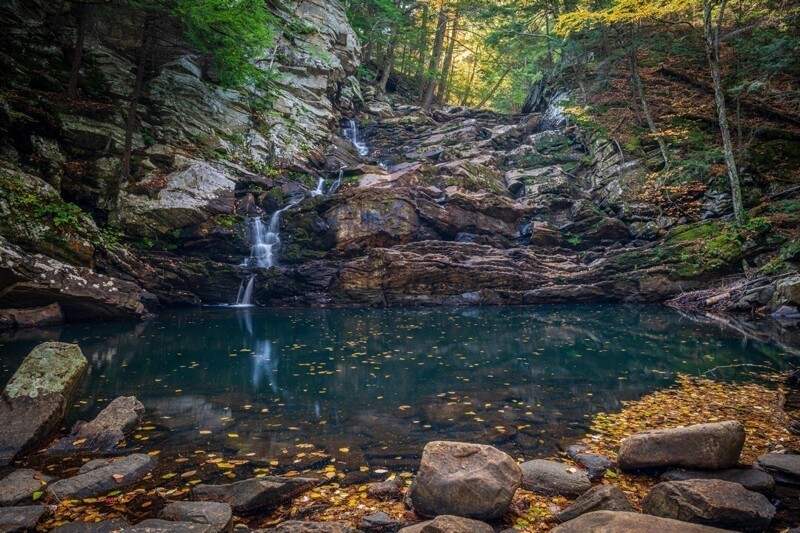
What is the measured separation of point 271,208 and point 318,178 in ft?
14.3

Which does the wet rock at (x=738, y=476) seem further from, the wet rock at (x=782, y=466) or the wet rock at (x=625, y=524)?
the wet rock at (x=625, y=524)

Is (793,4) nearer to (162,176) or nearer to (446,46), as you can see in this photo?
(446,46)

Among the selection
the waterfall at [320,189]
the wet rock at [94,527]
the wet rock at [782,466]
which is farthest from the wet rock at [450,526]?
the waterfall at [320,189]

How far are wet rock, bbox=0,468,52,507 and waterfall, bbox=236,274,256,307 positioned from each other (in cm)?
1624

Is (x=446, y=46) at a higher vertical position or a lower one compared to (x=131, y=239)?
higher

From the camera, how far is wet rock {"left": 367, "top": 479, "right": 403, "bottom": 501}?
13.1ft

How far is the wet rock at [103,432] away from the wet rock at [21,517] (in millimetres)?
1548

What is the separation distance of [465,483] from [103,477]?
346cm

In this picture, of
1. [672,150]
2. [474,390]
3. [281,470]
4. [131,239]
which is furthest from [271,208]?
[672,150]

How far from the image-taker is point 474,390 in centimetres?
751

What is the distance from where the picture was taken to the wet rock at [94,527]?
3157 millimetres

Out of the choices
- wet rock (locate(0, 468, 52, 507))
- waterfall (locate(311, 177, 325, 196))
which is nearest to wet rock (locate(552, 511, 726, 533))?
wet rock (locate(0, 468, 52, 507))

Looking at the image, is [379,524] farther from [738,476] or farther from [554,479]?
[738,476]

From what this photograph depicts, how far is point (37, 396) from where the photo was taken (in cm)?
523
